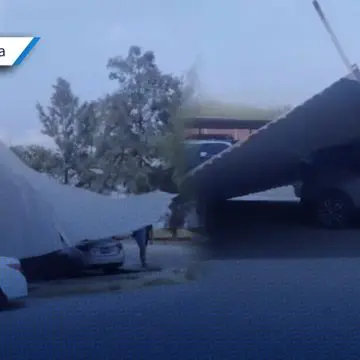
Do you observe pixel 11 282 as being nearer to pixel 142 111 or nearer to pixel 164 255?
pixel 164 255

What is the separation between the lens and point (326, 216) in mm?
2521

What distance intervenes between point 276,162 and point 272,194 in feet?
0.35

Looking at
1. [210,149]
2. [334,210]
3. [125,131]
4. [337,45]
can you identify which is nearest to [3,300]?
[125,131]

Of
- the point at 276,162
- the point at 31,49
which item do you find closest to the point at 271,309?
the point at 276,162

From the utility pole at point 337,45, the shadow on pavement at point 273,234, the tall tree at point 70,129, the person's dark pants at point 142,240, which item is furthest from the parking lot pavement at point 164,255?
the utility pole at point 337,45

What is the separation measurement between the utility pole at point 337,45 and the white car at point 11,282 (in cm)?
116

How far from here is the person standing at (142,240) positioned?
92.3 inches

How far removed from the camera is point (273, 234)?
8.46ft

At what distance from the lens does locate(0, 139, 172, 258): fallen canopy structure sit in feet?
7.25

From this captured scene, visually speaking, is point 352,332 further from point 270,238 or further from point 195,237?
point 195,237

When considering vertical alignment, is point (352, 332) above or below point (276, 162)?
below

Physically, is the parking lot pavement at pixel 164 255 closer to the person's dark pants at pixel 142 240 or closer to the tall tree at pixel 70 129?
the person's dark pants at pixel 142 240

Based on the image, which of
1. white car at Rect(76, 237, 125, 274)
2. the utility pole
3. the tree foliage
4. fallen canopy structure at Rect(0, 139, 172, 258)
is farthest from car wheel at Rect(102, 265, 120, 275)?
the utility pole

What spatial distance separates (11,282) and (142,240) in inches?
15.8
